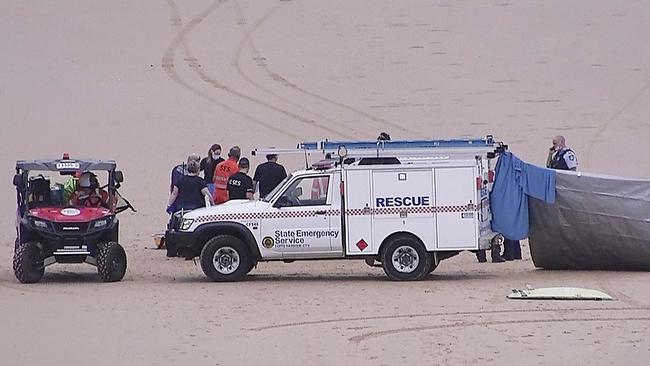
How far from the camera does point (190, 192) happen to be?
1898 centimetres

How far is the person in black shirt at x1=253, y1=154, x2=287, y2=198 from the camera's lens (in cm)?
1906

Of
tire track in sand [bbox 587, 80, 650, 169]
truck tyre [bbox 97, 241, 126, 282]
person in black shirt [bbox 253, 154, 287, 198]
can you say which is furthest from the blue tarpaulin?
tire track in sand [bbox 587, 80, 650, 169]

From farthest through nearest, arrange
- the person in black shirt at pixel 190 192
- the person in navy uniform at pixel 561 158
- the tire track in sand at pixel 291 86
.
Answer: the tire track in sand at pixel 291 86
the person in navy uniform at pixel 561 158
the person in black shirt at pixel 190 192

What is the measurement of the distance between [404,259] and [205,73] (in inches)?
829

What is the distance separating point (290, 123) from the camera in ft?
109

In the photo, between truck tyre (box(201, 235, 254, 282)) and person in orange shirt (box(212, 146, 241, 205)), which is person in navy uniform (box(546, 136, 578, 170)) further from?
truck tyre (box(201, 235, 254, 282))

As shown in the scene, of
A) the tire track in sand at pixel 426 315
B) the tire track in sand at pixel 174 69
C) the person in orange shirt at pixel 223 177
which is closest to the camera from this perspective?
the tire track in sand at pixel 426 315

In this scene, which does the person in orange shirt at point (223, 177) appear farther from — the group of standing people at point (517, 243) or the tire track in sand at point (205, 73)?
the tire track in sand at point (205, 73)

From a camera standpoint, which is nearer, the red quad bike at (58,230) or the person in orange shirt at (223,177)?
the red quad bike at (58,230)

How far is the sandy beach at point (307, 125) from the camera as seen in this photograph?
489 inches

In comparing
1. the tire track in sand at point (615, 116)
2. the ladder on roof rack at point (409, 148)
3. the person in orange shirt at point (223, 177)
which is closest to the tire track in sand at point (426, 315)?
the ladder on roof rack at point (409, 148)

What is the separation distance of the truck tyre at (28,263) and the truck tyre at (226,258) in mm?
2094

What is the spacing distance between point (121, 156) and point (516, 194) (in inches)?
544

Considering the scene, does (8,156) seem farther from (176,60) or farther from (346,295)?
(346,295)
